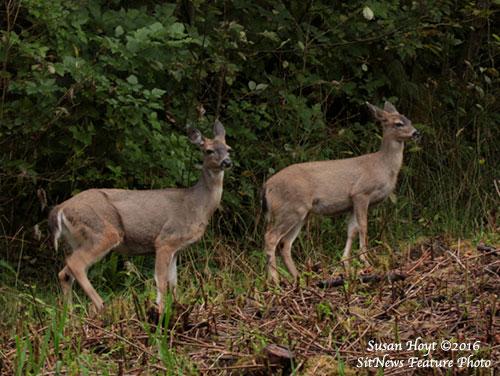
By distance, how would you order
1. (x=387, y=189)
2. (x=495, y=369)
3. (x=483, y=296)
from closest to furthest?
(x=495, y=369)
(x=483, y=296)
(x=387, y=189)

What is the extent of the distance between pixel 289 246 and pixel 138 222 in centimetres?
162

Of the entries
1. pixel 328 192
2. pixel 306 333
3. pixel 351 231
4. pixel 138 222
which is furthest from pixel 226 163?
pixel 306 333

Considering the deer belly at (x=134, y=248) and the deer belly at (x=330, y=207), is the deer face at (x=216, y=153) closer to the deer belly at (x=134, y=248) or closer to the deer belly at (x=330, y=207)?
the deer belly at (x=134, y=248)

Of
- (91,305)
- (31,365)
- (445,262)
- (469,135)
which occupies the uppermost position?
(31,365)

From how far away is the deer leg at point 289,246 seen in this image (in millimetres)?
7289

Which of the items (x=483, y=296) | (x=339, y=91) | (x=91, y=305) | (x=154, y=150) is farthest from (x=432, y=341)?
(x=339, y=91)

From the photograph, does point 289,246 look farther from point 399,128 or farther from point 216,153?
point 399,128

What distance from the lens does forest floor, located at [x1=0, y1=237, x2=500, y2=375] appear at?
3.34 m

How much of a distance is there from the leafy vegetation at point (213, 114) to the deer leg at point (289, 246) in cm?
13

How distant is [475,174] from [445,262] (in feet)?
13.8

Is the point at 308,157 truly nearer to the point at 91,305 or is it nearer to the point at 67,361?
the point at 91,305

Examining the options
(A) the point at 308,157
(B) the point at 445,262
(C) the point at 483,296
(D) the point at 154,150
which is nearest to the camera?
(C) the point at 483,296

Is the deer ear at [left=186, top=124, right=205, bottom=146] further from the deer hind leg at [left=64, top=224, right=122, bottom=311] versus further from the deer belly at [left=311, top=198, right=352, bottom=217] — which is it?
the deer belly at [left=311, top=198, right=352, bottom=217]

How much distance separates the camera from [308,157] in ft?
28.2
